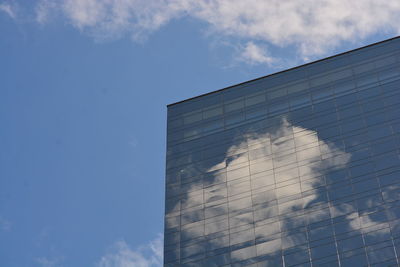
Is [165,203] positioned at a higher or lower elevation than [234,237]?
higher

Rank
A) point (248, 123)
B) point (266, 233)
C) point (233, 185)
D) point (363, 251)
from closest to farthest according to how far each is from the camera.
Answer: point (363, 251) < point (266, 233) < point (233, 185) < point (248, 123)

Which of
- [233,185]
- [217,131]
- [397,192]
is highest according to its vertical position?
[217,131]

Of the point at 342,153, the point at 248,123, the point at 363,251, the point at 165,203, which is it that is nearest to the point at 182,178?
the point at 165,203

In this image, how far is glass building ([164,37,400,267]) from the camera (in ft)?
333

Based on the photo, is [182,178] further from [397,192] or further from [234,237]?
[397,192]

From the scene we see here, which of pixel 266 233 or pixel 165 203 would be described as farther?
pixel 165 203

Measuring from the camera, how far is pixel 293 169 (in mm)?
111312

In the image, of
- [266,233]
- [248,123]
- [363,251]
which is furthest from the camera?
[248,123]

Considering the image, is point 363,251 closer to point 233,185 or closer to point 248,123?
point 233,185

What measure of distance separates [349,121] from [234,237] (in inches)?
794

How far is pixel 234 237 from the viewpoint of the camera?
108 metres

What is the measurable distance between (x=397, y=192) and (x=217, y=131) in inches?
1141

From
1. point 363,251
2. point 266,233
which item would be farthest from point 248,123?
point 363,251

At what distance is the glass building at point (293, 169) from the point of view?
101625 millimetres
